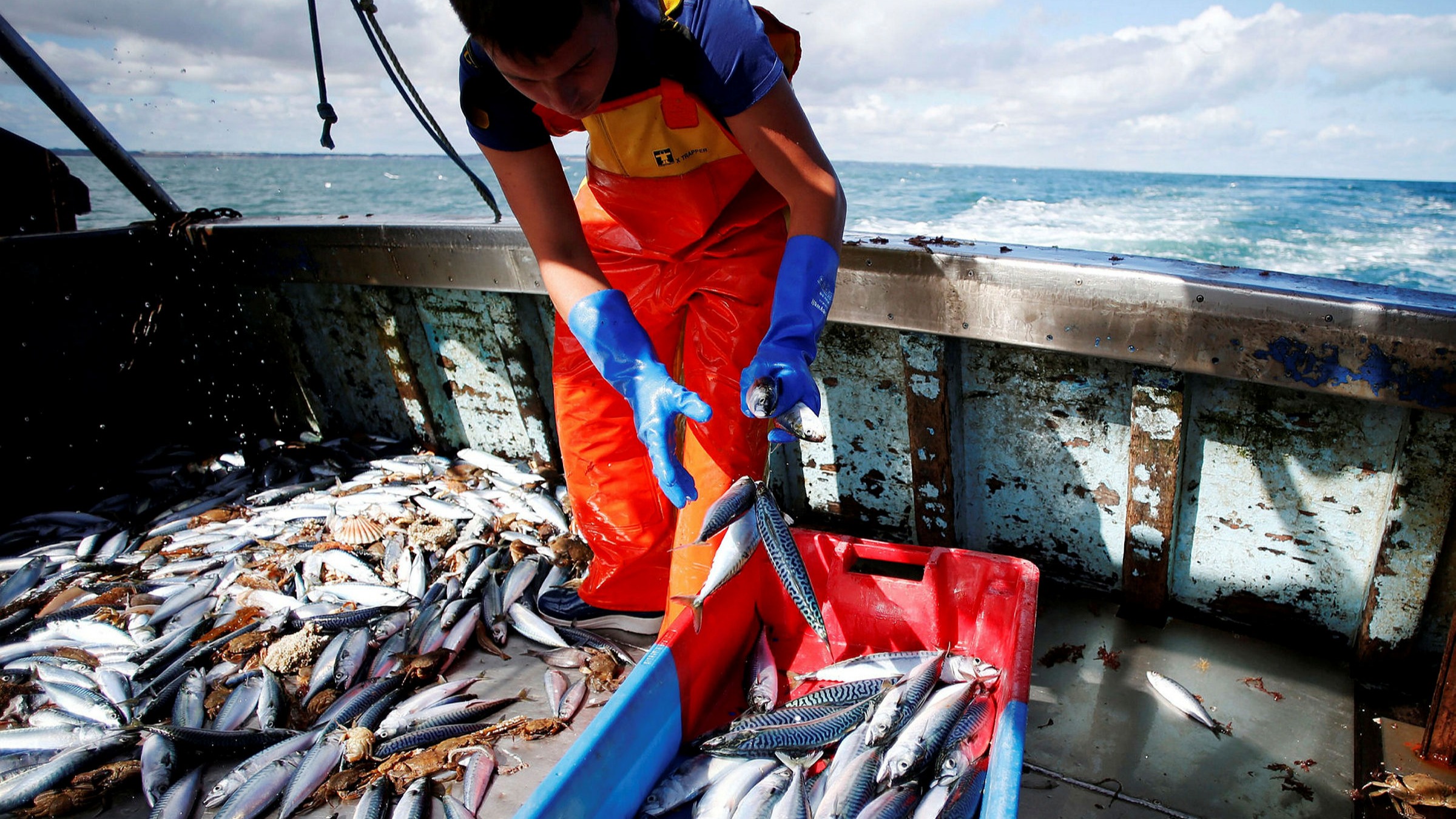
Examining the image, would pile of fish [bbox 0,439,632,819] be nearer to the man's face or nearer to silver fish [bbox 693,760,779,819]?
silver fish [bbox 693,760,779,819]

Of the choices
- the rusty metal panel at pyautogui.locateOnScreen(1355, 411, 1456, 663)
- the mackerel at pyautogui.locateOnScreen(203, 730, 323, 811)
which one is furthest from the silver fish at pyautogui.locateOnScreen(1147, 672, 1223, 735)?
the mackerel at pyautogui.locateOnScreen(203, 730, 323, 811)

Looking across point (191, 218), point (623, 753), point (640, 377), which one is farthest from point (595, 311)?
point (191, 218)

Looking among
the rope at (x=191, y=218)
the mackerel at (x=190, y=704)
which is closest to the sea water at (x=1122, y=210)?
the rope at (x=191, y=218)

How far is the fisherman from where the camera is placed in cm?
191

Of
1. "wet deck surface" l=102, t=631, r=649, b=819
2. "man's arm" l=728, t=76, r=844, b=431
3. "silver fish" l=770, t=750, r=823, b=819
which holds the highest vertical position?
"man's arm" l=728, t=76, r=844, b=431

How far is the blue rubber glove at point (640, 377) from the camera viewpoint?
2160 mm

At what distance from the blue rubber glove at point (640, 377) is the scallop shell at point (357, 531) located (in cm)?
218

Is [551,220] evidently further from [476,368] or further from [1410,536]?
[1410,536]

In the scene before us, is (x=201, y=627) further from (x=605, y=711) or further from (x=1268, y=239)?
(x=1268, y=239)

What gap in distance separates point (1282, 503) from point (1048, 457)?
29.1 inches

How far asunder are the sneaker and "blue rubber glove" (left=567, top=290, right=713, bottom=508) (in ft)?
2.78

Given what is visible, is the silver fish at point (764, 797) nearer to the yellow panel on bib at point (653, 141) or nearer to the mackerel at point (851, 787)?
the mackerel at point (851, 787)

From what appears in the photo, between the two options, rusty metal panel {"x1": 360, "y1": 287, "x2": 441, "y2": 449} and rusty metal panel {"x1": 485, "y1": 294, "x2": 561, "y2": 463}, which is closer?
rusty metal panel {"x1": 485, "y1": 294, "x2": 561, "y2": 463}

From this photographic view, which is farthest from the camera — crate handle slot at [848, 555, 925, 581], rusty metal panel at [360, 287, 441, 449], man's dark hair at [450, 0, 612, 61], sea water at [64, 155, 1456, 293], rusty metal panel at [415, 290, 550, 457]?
sea water at [64, 155, 1456, 293]
